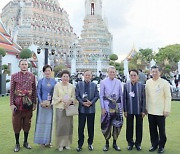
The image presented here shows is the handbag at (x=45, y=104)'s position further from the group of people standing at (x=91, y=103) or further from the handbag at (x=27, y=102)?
the handbag at (x=27, y=102)

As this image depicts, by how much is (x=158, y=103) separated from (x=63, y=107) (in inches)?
65.8

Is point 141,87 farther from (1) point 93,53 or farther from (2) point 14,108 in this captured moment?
(1) point 93,53

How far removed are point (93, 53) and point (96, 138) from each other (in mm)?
41212

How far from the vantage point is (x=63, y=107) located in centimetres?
494

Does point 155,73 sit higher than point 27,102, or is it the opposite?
point 155,73

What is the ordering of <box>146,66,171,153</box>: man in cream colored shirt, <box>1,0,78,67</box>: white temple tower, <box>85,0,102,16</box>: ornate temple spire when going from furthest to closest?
<box>85,0,102,16</box>: ornate temple spire
<box>1,0,78,67</box>: white temple tower
<box>146,66,171,153</box>: man in cream colored shirt

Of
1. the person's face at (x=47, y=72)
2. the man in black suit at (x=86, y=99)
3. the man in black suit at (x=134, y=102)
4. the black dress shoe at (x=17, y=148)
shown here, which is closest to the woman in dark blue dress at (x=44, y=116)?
the person's face at (x=47, y=72)

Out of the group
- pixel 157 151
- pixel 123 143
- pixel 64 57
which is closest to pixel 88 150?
pixel 123 143

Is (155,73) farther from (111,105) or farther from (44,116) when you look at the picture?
(44,116)

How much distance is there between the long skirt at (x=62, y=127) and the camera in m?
4.97

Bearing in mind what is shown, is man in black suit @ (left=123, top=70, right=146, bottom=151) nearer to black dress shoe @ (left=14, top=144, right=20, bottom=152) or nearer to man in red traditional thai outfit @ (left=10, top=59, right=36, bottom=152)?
man in red traditional thai outfit @ (left=10, top=59, right=36, bottom=152)

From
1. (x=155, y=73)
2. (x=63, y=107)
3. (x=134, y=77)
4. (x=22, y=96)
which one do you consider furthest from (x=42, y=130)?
(x=155, y=73)

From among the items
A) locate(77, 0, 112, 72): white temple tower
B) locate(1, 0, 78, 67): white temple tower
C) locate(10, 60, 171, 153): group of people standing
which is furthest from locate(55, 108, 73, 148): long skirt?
locate(77, 0, 112, 72): white temple tower

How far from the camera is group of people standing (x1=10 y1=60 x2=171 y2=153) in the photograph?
4895 millimetres
